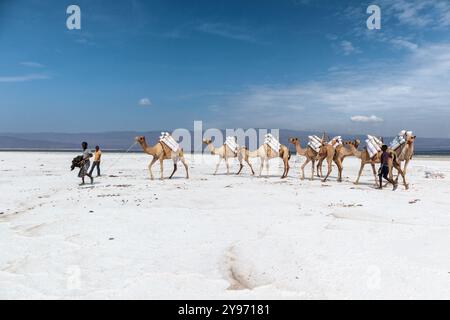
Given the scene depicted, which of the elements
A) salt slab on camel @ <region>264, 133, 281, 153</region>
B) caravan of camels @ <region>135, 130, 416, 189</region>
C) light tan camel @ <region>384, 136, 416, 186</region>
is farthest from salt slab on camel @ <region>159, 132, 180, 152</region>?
light tan camel @ <region>384, 136, 416, 186</region>

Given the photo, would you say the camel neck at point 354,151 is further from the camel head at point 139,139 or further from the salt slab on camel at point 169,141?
the camel head at point 139,139

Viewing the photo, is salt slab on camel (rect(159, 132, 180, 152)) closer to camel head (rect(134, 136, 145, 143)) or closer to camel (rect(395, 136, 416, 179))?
camel head (rect(134, 136, 145, 143))

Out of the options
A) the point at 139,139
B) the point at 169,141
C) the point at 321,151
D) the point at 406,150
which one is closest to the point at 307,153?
the point at 321,151

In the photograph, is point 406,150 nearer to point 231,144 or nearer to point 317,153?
point 317,153

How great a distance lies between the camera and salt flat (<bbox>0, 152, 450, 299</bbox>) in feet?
15.6

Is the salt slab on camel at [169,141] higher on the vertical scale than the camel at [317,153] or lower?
higher

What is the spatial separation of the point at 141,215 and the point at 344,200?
5779 mm

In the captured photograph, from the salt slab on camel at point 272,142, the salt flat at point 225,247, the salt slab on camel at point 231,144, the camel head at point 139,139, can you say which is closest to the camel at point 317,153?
the salt slab on camel at point 272,142

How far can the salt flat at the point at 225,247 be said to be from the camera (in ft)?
15.6

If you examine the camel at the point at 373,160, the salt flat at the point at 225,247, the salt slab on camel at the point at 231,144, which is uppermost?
the salt slab on camel at the point at 231,144
